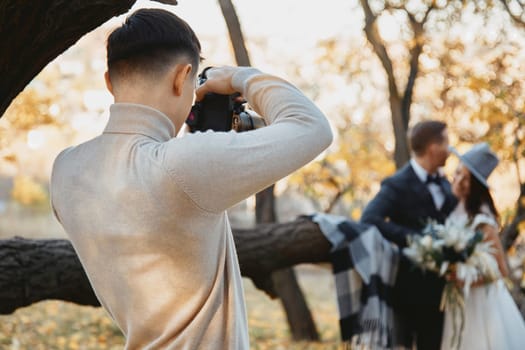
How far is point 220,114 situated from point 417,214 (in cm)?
430

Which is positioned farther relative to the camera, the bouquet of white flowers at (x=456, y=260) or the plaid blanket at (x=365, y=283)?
the plaid blanket at (x=365, y=283)

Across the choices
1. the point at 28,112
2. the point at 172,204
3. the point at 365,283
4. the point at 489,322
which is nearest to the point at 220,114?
the point at 172,204

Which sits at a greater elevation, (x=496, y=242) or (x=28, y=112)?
(x=28, y=112)

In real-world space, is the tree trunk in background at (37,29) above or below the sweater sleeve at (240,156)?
above

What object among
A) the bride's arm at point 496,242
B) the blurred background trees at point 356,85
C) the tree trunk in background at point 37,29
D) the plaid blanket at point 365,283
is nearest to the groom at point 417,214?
the plaid blanket at point 365,283

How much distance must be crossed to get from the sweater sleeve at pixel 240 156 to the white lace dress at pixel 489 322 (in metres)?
4.09

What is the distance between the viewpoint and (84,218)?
1.52m

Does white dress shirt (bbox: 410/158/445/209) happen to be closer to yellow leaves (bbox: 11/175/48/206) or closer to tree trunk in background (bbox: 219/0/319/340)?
tree trunk in background (bbox: 219/0/319/340)

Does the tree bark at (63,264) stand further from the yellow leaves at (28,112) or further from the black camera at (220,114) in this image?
the yellow leaves at (28,112)

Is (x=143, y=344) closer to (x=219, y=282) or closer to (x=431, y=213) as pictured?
(x=219, y=282)

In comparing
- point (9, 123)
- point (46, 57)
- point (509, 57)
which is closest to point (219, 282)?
point (46, 57)

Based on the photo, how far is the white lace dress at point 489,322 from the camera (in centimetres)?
515

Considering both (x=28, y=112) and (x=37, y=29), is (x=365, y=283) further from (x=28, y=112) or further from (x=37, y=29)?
(x=28, y=112)

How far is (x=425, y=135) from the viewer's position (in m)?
6.00
